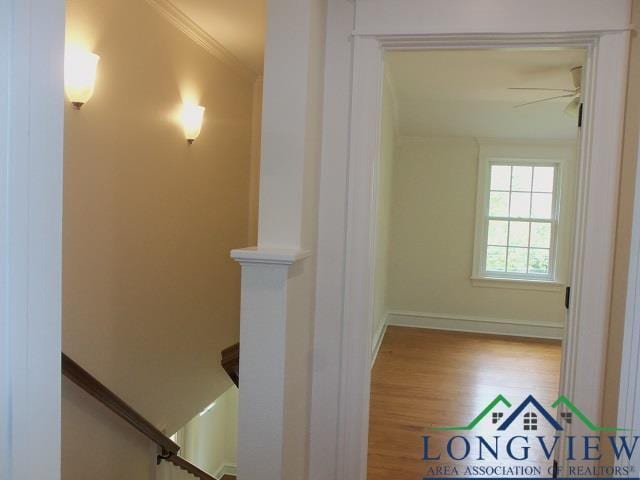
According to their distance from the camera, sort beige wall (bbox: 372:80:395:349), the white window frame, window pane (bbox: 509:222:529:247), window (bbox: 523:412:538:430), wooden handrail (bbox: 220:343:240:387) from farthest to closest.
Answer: window pane (bbox: 509:222:529:247), the white window frame, beige wall (bbox: 372:80:395:349), window (bbox: 523:412:538:430), wooden handrail (bbox: 220:343:240:387)

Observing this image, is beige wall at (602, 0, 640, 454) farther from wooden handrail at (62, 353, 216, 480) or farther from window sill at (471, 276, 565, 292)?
window sill at (471, 276, 565, 292)

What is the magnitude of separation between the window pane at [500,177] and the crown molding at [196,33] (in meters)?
3.31

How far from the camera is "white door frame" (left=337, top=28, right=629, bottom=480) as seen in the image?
2.07 m

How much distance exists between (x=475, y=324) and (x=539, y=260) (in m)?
1.06

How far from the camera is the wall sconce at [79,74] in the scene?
2260 millimetres

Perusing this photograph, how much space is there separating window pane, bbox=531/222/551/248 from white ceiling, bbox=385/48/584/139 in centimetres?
102

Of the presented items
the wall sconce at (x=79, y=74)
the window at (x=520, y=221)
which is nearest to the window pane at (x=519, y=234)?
the window at (x=520, y=221)

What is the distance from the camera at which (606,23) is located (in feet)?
6.68

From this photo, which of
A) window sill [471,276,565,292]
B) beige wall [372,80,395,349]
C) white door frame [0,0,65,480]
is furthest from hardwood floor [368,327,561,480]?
white door frame [0,0,65,480]

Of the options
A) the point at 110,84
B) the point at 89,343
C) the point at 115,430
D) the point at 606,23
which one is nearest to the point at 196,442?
the point at 115,430

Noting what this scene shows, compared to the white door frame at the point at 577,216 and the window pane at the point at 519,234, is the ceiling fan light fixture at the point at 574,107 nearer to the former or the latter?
the window pane at the point at 519,234

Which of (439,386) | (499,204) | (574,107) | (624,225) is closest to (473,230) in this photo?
(499,204)

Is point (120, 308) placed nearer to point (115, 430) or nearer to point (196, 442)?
point (115, 430)

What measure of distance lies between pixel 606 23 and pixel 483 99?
3187mm
